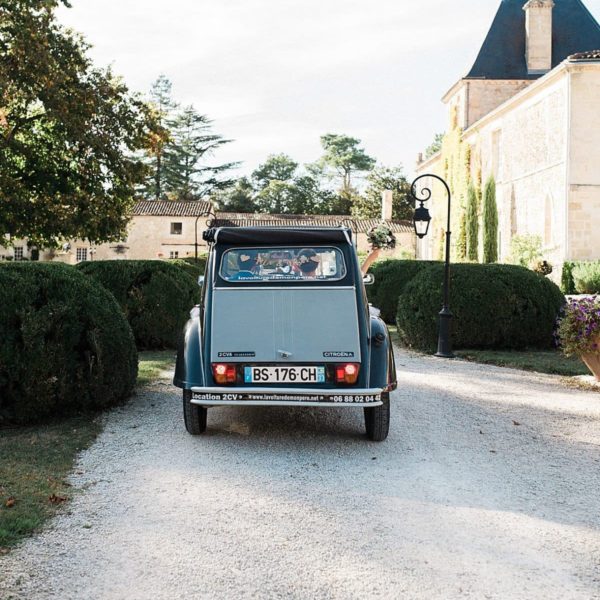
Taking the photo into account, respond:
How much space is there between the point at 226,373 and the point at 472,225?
37.0m

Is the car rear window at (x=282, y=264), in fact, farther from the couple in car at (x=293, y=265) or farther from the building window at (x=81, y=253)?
the building window at (x=81, y=253)

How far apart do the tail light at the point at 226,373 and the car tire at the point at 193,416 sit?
1.38ft

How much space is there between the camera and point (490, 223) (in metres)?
39.1

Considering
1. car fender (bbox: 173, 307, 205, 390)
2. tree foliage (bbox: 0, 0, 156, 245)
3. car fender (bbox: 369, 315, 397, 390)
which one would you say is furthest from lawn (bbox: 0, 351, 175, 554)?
tree foliage (bbox: 0, 0, 156, 245)

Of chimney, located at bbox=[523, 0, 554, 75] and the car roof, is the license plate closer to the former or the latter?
the car roof

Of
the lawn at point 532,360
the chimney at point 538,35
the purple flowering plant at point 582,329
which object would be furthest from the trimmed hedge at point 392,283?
the chimney at point 538,35

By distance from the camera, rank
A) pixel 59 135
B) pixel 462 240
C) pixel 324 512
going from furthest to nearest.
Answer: pixel 462 240
pixel 59 135
pixel 324 512

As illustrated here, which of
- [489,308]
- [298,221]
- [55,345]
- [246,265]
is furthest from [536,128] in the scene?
[298,221]

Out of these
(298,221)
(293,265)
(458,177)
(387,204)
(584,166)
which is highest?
(387,204)

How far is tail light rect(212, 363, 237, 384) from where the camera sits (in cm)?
612

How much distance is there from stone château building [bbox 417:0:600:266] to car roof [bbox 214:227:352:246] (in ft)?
82.2

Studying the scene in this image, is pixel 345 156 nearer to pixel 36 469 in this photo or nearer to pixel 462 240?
pixel 462 240

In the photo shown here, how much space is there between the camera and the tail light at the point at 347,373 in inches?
240

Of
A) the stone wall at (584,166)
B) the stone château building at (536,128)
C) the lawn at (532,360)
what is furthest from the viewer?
the stone château building at (536,128)
